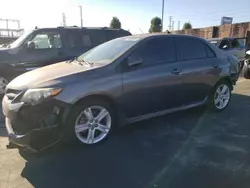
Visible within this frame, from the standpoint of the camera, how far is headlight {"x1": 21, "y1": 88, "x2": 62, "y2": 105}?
3689 mm

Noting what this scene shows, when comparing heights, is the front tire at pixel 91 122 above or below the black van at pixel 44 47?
below

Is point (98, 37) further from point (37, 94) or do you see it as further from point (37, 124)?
point (37, 124)

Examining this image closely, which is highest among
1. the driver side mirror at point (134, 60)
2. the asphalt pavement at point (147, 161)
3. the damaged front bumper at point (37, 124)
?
the driver side mirror at point (134, 60)

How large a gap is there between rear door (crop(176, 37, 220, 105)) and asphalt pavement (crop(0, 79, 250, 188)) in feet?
2.19

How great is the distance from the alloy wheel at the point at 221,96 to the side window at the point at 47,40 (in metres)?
4.68

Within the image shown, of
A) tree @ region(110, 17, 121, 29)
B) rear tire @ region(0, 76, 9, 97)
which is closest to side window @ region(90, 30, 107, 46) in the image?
rear tire @ region(0, 76, 9, 97)

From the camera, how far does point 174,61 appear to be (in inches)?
202

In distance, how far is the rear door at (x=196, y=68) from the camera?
17.4 ft

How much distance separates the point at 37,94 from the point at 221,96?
400 centimetres

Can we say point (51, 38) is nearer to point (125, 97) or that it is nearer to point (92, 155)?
point (125, 97)

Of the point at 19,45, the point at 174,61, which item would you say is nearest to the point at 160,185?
the point at 174,61

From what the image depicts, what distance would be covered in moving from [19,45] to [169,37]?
178 inches

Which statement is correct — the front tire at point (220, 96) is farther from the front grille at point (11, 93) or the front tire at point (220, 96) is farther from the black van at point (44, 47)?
the black van at point (44, 47)

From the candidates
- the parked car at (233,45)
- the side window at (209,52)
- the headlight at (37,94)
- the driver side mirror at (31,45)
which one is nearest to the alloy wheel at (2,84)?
the driver side mirror at (31,45)
